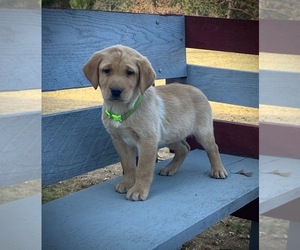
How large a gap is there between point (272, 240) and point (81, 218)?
30 centimetres

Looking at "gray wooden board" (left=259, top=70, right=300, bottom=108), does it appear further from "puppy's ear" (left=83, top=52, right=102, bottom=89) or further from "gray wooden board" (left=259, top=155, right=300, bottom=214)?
"puppy's ear" (left=83, top=52, right=102, bottom=89)

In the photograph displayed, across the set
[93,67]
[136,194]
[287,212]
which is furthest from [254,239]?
[93,67]

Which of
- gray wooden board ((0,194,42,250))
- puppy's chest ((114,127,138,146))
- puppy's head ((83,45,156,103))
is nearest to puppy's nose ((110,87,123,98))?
puppy's head ((83,45,156,103))

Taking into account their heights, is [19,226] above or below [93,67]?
below

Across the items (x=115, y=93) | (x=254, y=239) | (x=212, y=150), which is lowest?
(x=254, y=239)

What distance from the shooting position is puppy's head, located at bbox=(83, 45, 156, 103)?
2.83 ft

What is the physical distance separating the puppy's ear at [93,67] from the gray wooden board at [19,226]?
26 cm

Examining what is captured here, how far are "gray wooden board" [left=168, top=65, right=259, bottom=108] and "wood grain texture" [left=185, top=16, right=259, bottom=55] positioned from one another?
1.6 inches

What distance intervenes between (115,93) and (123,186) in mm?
226

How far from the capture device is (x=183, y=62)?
993mm

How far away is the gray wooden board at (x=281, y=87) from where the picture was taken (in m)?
0.65

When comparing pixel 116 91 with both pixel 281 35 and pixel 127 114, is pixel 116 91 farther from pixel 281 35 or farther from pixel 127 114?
pixel 281 35

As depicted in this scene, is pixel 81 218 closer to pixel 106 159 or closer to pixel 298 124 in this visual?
pixel 106 159

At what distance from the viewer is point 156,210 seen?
3.04 feet
